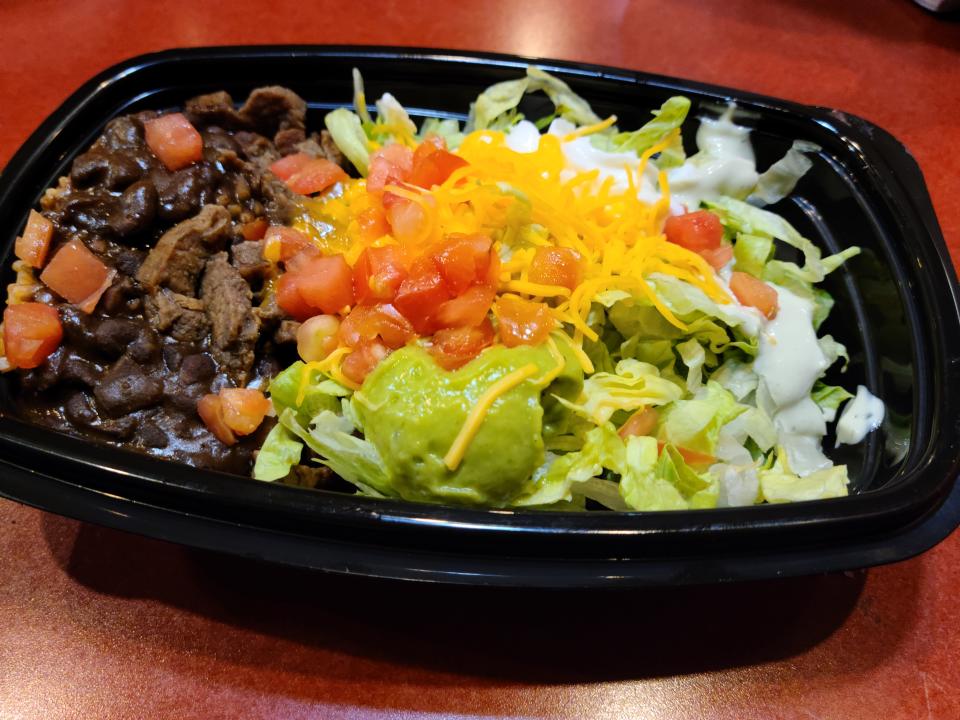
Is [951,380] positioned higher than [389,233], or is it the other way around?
[951,380]

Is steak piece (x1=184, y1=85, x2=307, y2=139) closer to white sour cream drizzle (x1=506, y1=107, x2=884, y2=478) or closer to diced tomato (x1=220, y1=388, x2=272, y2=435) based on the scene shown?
white sour cream drizzle (x1=506, y1=107, x2=884, y2=478)

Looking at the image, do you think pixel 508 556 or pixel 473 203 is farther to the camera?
pixel 473 203

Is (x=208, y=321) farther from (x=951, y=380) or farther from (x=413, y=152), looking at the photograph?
(x=951, y=380)

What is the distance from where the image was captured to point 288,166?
2025 millimetres

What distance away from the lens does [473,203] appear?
1.72m

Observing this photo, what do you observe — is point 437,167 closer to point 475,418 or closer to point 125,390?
point 475,418

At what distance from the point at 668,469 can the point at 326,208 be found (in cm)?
116

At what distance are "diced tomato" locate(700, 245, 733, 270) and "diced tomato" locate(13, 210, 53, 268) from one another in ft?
5.55

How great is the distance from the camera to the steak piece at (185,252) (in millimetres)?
1666

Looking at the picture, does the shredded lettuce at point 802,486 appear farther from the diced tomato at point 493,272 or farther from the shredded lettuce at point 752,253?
the diced tomato at point 493,272

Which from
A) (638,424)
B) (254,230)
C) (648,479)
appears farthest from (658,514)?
(254,230)

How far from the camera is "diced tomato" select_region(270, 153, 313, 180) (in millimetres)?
2014

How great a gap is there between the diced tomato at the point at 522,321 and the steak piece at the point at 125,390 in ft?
2.72

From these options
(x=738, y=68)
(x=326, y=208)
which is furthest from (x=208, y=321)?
(x=738, y=68)
